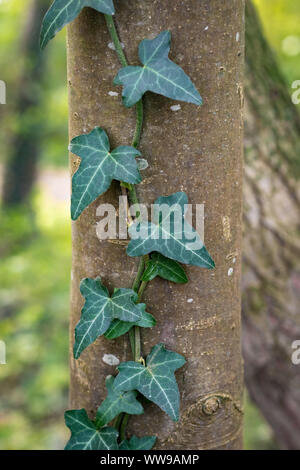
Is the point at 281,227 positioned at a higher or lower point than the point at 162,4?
lower

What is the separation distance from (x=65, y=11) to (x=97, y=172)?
0.88 ft

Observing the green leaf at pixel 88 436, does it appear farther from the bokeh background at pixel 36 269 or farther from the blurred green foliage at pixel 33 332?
the blurred green foliage at pixel 33 332

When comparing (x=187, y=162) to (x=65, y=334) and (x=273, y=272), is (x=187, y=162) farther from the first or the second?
(x=65, y=334)

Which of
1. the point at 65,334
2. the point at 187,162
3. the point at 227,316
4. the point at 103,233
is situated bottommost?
the point at 65,334

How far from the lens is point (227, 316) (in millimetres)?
983

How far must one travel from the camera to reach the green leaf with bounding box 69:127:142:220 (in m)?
0.82

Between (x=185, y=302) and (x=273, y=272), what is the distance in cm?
92

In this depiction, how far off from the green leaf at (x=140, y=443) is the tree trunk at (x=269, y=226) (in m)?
0.90

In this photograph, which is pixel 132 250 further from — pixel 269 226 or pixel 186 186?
pixel 269 226

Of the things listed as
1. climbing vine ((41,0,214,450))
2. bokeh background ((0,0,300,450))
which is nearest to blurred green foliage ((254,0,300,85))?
bokeh background ((0,0,300,450))

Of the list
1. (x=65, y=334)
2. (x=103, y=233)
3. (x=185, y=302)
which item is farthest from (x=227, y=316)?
(x=65, y=334)

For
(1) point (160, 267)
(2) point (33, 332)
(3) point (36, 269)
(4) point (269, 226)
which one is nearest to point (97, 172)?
(1) point (160, 267)

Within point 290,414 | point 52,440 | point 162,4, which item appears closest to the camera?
point 162,4

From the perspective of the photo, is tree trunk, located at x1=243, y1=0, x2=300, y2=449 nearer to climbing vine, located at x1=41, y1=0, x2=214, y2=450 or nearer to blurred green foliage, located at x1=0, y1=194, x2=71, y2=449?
climbing vine, located at x1=41, y1=0, x2=214, y2=450
